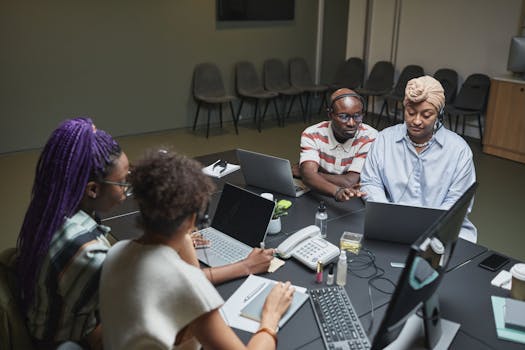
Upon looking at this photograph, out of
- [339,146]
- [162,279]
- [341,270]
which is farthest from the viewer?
[339,146]

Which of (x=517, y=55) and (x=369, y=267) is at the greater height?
(x=517, y=55)

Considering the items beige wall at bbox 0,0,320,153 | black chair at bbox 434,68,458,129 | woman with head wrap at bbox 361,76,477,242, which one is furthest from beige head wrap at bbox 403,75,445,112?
beige wall at bbox 0,0,320,153

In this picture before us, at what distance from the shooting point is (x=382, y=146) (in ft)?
8.49

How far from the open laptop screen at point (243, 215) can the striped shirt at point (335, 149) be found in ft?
2.67

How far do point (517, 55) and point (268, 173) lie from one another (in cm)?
421

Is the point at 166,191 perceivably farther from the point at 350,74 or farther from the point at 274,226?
the point at 350,74

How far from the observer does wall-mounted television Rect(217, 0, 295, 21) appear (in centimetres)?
640

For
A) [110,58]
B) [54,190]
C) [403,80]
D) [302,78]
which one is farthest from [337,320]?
[302,78]

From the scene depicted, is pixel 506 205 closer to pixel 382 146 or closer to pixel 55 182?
pixel 382 146

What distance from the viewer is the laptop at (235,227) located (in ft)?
6.72

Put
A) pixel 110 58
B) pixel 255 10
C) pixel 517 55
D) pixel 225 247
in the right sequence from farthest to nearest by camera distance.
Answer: pixel 255 10
pixel 110 58
pixel 517 55
pixel 225 247

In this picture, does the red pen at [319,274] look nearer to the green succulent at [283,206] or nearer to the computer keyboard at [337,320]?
the computer keyboard at [337,320]

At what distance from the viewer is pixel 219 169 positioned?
9.90 feet

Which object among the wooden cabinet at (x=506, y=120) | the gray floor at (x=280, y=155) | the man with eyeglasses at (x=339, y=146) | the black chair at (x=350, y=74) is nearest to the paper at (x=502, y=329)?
the man with eyeglasses at (x=339, y=146)
